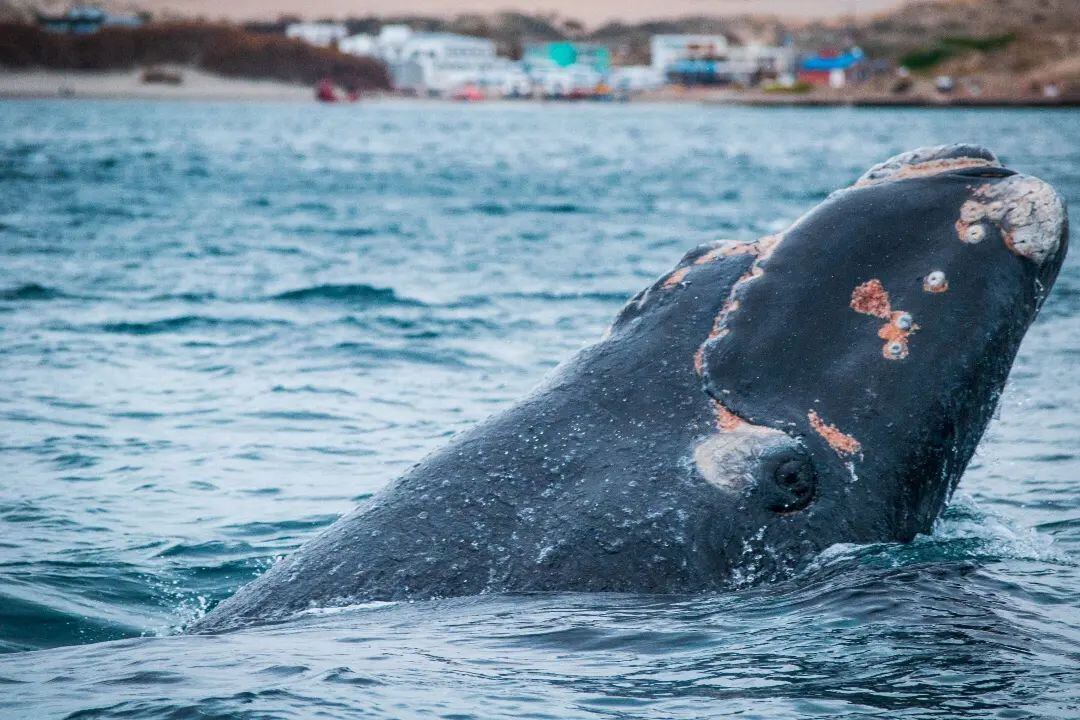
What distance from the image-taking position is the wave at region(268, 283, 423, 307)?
18.5 m

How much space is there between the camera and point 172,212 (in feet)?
102

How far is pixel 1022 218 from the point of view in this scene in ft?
18.5

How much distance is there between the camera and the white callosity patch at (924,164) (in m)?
5.92

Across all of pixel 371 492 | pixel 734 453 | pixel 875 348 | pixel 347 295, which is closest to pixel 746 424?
pixel 734 453

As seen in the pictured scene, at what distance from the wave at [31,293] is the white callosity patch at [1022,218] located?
48.7 feet

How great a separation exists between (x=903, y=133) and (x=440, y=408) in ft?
259

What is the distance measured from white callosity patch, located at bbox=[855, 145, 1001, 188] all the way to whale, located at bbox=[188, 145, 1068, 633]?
15mm

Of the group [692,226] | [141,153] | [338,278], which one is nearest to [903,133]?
[141,153]

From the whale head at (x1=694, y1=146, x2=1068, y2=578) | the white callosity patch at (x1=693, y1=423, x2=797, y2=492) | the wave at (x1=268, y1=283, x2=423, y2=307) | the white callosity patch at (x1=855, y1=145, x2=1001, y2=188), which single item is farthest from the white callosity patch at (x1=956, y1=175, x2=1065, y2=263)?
the wave at (x1=268, y1=283, x2=423, y2=307)

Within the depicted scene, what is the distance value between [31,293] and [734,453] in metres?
15.3

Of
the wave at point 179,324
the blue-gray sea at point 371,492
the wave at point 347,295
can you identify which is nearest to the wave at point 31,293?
the blue-gray sea at point 371,492

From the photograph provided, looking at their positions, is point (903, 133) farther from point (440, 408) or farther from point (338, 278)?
point (440, 408)

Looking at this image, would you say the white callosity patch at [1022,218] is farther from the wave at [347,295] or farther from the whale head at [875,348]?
the wave at [347,295]

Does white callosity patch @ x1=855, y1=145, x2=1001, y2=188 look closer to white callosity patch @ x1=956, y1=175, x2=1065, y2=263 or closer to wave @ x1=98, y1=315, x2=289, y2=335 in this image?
white callosity patch @ x1=956, y1=175, x2=1065, y2=263
